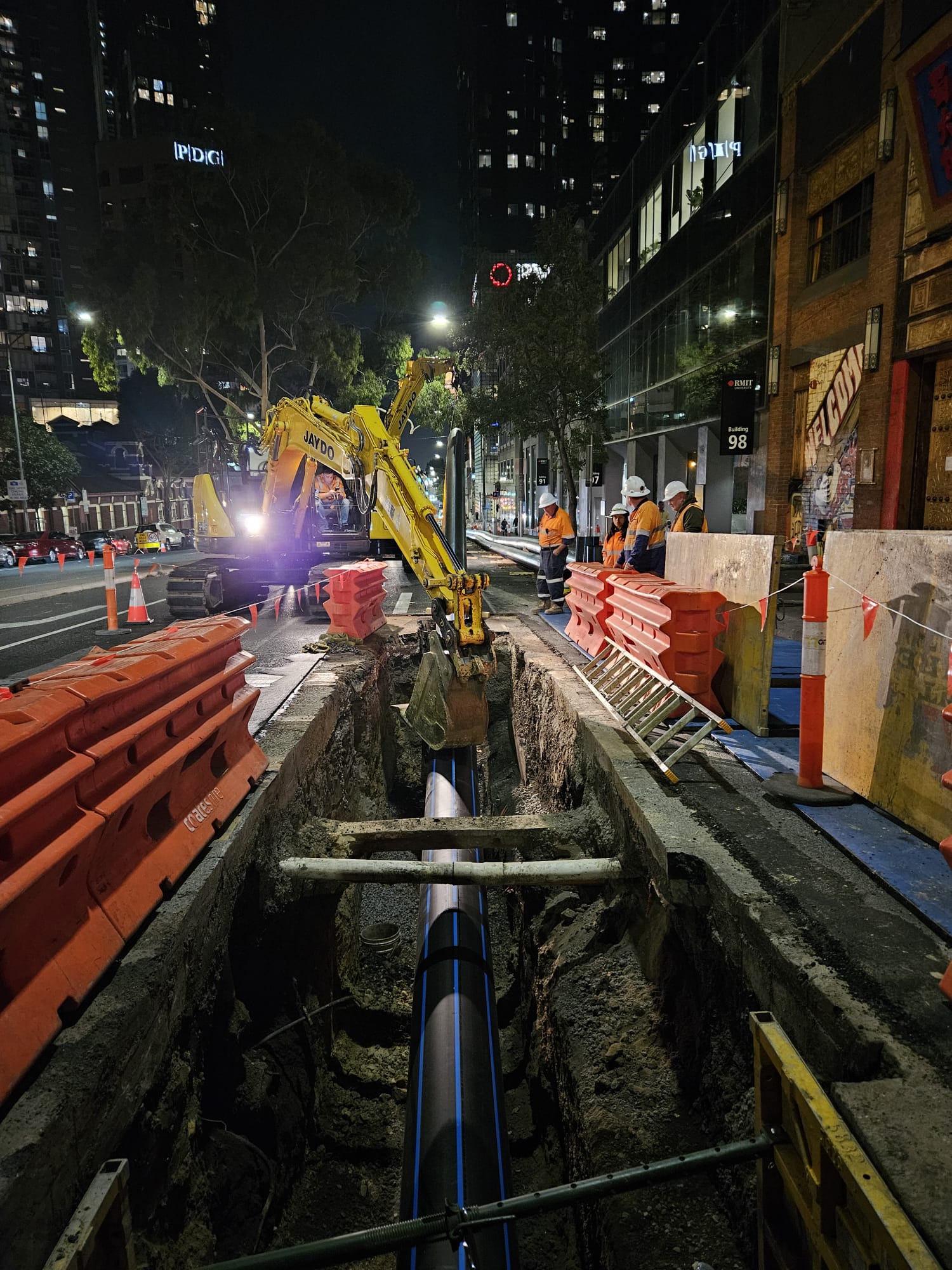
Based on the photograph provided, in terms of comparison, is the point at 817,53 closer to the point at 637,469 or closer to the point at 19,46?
the point at 637,469

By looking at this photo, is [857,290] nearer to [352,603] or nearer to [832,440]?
[832,440]

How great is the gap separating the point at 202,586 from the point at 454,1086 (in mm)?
10373

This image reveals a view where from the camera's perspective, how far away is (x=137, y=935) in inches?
118

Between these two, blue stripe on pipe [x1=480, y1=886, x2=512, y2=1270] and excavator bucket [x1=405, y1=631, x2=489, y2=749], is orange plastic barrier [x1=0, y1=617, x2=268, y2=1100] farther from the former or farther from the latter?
excavator bucket [x1=405, y1=631, x2=489, y2=749]

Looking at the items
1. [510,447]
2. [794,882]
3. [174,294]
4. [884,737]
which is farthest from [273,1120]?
[510,447]

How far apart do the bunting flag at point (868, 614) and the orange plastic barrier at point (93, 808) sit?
12.5 ft

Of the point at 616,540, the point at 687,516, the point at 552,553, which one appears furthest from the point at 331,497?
the point at 687,516

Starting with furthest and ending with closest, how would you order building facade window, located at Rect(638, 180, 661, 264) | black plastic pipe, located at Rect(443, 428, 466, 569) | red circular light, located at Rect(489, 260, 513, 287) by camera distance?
building facade window, located at Rect(638, 180, 661, 264) → red circular light, located at Rect(489, 260, 513, 287) → black plastic pipe, located at Rect(443, 428, 466, 569)

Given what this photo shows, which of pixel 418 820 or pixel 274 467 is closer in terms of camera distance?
pixel 418 820

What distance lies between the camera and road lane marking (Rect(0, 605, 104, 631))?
503 inches

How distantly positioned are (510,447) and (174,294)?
37.4 meters

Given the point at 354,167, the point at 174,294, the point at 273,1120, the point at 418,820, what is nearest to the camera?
the point at 273,1120

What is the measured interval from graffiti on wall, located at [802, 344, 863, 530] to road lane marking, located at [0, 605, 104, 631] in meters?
14.1

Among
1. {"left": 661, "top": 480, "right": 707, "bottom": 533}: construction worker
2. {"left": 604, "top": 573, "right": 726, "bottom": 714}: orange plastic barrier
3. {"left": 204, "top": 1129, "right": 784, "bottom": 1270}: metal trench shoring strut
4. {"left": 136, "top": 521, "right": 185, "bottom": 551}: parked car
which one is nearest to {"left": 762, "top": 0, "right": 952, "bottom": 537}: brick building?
{"left": 661, "top": 480, "right": 707, "bottom": 533}: construction worker
